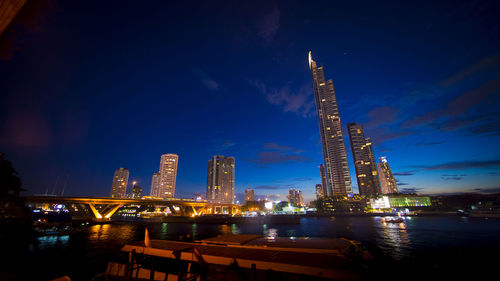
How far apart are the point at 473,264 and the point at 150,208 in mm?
204538

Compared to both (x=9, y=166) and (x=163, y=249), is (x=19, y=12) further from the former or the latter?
(x=9, y=166)

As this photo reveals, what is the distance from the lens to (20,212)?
38.4m

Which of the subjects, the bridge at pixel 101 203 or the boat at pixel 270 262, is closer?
the boat at pixel 270 262

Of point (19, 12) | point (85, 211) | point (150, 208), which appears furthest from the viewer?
point (150, 208)

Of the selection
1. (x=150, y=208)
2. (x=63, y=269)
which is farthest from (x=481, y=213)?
(x=150, y=208)

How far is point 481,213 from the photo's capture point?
397ft

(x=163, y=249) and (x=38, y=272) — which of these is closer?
(x=163, y=249)

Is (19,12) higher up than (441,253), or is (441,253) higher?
(19,12)

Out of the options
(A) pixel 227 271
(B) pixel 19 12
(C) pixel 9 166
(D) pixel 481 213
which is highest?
(B) pixel 19 12

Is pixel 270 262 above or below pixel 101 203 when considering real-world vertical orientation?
below

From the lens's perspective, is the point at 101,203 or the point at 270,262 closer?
the point at 270,262

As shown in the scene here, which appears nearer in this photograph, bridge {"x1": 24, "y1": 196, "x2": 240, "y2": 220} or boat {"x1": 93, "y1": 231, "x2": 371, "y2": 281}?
boat {"x1": 93, "y1": 231, "x2": 371, "y2": 281}

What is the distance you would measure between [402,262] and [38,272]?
48883 millimetres

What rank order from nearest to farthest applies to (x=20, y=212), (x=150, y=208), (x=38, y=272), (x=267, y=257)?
(x=267, y=257) → (x=38, y=272) → (x=20, y=212) → (x=150, y=208)
